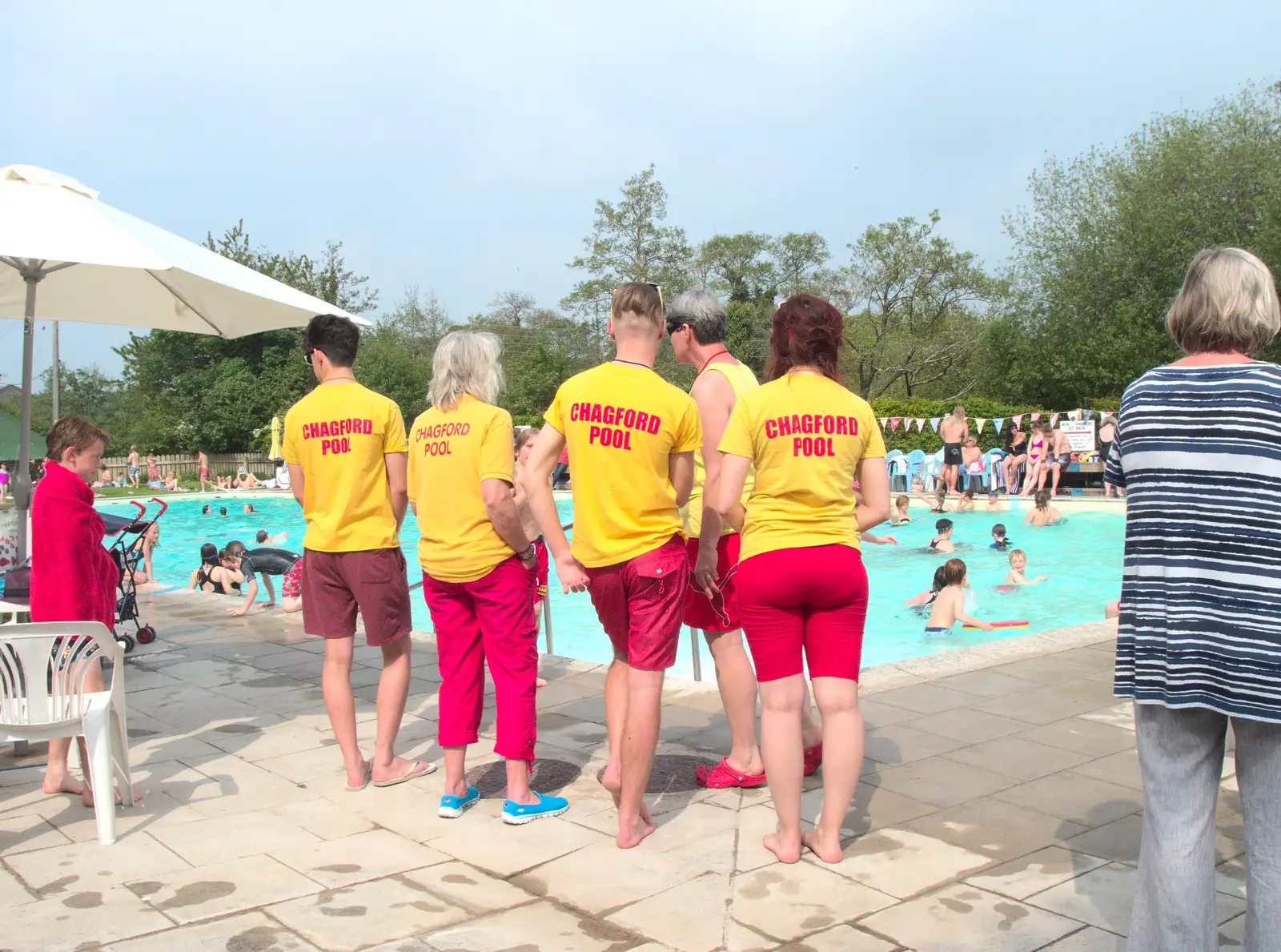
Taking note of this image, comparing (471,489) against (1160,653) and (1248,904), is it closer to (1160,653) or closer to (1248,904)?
(1160,653)

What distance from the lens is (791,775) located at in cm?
336

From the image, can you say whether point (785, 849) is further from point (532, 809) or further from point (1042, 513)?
point (1042, 513)

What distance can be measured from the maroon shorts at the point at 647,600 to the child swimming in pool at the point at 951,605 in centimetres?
688

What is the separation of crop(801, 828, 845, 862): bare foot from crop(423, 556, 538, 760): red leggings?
106cm

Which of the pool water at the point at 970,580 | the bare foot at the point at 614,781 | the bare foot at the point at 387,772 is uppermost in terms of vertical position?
the bare foot at the point at 614,781

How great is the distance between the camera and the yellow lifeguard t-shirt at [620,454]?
3.51 metres

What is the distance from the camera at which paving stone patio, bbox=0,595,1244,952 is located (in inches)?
114

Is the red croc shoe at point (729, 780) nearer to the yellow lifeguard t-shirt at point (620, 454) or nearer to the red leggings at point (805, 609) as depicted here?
the red leggings at point (805, 609)

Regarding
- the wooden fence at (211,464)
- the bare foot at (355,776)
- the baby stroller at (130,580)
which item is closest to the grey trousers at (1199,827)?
the bare foot at (355,776)

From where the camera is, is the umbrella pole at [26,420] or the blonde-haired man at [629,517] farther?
the umbrella pole at [26,420]

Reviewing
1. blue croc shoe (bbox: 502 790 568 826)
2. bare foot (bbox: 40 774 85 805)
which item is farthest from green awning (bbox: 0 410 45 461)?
blue croc shoe (bbox: 502 790 568 826)

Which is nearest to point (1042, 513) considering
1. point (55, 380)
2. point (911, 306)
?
point (55, 380)

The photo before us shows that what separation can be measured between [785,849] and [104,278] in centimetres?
531

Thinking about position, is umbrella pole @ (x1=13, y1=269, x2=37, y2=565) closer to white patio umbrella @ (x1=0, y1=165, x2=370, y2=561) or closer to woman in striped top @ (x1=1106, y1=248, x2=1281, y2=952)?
white patio umbrella @ (x1=0, y1=165, x2=370, y2=561)
